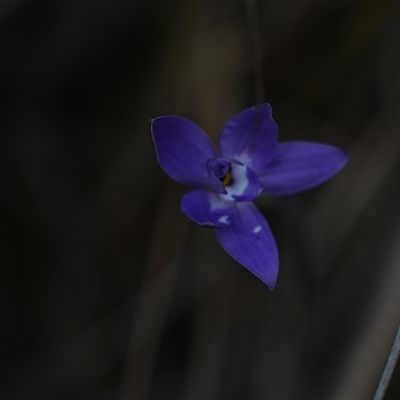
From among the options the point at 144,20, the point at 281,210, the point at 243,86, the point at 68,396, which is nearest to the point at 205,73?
the point at 243,86

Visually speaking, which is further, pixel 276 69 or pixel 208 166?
pixel 276 69

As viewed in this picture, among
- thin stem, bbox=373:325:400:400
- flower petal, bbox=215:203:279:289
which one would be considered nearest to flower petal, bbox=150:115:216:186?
flower petal, bbox=215:203:279:289

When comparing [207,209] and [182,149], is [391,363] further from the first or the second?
[182,149]

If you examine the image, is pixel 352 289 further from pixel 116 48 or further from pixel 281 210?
pixel 116 48

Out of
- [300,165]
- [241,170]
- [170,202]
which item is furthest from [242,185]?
[170,202]

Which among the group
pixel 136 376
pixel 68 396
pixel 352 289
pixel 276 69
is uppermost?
pixel 276 69

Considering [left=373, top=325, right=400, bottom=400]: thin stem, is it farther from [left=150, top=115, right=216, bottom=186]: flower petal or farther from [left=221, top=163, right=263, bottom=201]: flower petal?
[left=150, top=115, right=216, bottom=186]: flower petal

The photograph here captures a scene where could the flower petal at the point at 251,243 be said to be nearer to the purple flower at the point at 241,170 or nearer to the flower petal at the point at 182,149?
the purple flower at the point at 241,170
